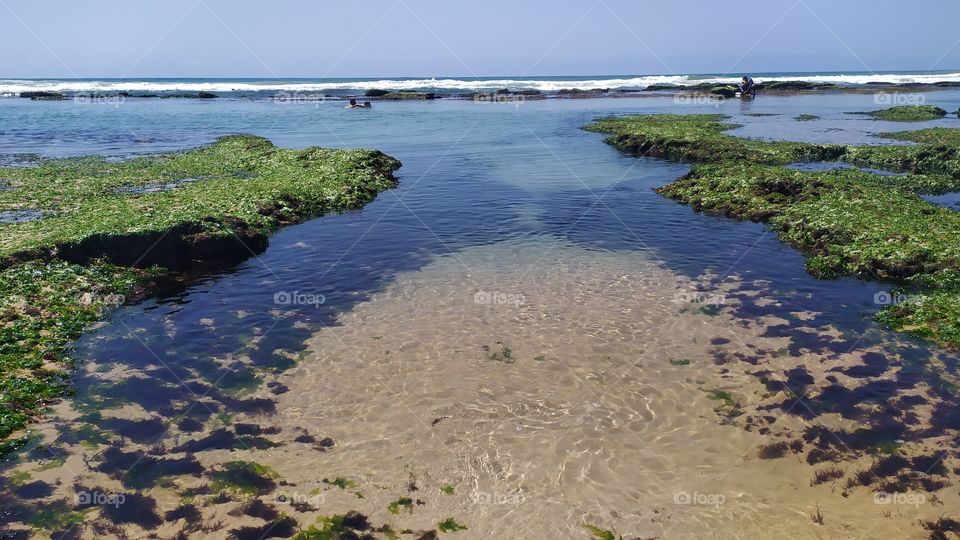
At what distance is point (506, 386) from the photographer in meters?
11.6

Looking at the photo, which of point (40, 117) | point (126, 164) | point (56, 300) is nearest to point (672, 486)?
point (56, 300)

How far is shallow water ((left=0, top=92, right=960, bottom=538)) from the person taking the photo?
8398 millimetres

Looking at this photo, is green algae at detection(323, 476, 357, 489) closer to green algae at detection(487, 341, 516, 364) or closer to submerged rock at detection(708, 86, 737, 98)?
green algae at detection(487, 341, 516, 364)

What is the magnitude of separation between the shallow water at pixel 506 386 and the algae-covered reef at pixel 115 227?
0.95 meters

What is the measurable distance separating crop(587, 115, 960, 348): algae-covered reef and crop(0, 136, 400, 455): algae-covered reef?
62.5 ft

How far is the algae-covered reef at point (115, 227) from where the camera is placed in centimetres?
1250

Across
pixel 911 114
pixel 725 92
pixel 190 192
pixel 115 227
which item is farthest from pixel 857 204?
pixel 725 92

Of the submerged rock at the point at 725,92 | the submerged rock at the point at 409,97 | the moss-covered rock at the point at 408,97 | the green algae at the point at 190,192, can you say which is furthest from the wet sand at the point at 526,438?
the submerged rock at the point at 409,97

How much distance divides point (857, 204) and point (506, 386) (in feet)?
60.7

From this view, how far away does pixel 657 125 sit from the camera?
51969 millimetres

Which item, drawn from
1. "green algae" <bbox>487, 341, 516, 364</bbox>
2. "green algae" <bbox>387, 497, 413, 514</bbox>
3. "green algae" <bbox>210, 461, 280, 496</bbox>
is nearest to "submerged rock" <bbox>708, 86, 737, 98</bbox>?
"green algae" <bbox>487, 341, 516, 364</bbox>

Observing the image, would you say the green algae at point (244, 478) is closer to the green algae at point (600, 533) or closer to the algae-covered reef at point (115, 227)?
the algae-covered reef at point (115, 227)

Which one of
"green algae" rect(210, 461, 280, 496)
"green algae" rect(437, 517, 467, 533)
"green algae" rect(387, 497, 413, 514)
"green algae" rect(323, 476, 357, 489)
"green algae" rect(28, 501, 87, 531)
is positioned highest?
"green algae" rect(28, 501, 87, 531)

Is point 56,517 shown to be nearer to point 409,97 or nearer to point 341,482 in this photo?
point 341,482
